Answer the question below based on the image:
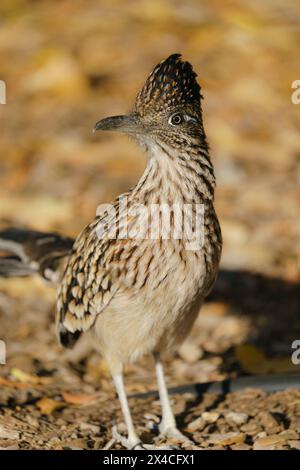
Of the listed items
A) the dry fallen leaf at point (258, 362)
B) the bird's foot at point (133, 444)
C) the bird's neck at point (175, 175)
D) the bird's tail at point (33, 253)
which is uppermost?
the bird's tail at point (33, 253)

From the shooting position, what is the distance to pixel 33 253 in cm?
707

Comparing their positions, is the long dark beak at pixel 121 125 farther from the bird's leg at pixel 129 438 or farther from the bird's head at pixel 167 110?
the bird's leg at pixel 129 438

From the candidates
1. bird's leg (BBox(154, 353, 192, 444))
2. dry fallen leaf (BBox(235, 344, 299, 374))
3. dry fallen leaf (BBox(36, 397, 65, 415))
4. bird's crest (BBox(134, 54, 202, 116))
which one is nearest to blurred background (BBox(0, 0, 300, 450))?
dry fallen leaf (BBox(235, 344, 299, 374))

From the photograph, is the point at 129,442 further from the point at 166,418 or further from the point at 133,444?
the point at 166,418

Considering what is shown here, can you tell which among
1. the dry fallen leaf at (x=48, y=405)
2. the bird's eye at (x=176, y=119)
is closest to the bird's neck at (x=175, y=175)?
the bird's eye at (x=176, y=119)

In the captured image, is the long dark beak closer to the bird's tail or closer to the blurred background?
the bird's tail

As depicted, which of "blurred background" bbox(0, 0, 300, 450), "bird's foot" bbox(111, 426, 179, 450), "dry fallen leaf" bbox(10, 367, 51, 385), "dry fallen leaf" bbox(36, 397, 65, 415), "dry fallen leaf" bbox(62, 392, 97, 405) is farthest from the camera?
"blurred background" bbox(0, 0, 300, 450)

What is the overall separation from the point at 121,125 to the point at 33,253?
2.02 meters

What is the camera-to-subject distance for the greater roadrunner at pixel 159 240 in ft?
17.4

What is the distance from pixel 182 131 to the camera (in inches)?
209

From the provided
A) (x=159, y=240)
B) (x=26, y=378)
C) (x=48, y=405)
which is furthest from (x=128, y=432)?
(x=26, y=378)

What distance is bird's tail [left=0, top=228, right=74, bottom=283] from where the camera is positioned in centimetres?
679
